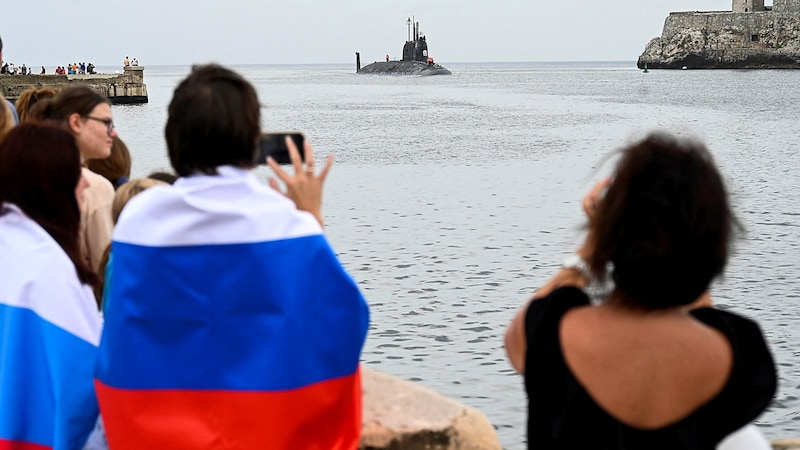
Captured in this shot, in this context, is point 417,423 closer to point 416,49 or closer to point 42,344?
point 42,344

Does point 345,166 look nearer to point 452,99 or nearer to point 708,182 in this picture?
point 708,182

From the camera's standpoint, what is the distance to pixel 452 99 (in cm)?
8006

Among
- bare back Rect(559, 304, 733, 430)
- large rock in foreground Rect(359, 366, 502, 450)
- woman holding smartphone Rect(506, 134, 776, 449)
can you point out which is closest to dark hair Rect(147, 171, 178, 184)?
large rock in foreground Rect(359, 366, 502, 450)

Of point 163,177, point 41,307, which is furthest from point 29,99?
point 41,307

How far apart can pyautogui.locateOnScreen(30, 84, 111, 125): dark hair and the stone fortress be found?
403ft

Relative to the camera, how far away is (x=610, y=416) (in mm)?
2256

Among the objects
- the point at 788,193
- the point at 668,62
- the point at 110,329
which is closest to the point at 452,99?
the point at 788,193

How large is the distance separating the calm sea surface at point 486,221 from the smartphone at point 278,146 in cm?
56

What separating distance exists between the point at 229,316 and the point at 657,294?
3.81 ft

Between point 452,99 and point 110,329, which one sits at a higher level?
point 110,329

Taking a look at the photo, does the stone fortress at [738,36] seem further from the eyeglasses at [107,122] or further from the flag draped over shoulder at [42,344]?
the flag draped over shoulder at [42,344]

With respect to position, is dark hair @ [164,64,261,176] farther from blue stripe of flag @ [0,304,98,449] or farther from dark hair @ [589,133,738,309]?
dark hair @ [589,133,738,309]

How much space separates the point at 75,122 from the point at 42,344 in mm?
1340

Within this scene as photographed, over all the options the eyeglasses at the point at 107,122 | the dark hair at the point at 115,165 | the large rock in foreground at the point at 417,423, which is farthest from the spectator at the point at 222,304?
the dark hair at the point at 115,165
